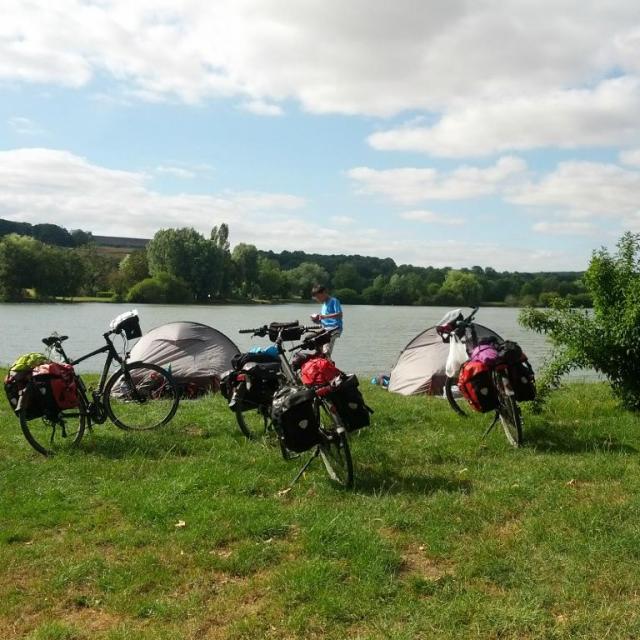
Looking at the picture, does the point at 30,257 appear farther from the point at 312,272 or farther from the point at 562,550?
the point at 562,550

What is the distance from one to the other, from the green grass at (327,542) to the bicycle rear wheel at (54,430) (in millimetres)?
204

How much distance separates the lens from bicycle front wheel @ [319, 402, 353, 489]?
5.20 m

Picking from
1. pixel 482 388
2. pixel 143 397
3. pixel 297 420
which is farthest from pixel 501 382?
pixel 143 397

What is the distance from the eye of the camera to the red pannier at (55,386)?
21.9 ft

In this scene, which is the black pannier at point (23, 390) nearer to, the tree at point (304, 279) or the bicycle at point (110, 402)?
the bicycle at point (110, 402)

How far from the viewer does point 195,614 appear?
3441mm

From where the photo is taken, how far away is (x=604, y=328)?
7.72 meters

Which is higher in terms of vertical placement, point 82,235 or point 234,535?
point 82,235

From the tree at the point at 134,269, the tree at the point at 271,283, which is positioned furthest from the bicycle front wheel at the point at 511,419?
the tree at the point at 134,269

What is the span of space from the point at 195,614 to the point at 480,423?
4.89 metres

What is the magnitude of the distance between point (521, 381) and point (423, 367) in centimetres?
589

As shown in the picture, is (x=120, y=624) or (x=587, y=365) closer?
(x=120, y=624)

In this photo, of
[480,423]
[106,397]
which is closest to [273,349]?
[106,397]

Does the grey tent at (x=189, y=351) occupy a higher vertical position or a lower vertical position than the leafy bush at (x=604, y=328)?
lower
